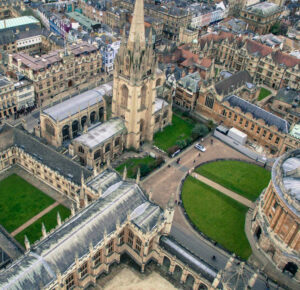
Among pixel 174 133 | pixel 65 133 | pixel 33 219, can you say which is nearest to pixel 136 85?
pixel 65 133

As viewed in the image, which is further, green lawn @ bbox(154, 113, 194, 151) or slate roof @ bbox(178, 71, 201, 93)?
slate roof @ bbox(178, 71, 201, 93)

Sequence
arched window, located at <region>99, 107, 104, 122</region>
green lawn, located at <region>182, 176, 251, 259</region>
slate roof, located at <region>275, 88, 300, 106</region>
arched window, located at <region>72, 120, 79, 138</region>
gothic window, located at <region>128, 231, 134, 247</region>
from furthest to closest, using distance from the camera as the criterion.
→ slate roof, located at <region>275, 88, 300, 106</region> → arched window, located at <region>99, 107, 104, 122</region> → arched window, located at <region>72, 120, 79, 138</region> → green lawn, located at <region>182, 176, 251, 259</region> → gothic window, located at <region>128, 231, 134, 247</region>

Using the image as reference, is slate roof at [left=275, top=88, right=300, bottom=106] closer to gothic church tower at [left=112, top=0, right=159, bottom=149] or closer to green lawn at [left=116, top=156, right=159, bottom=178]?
gothic church tower at [left=112, top=0, right=159, bottom=149]

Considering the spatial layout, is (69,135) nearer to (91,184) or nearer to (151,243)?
(91,184)

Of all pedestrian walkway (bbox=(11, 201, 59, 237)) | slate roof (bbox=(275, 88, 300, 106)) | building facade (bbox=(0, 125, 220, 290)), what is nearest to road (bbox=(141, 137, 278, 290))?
building facade (bbox=(0, 125, 220, 290))

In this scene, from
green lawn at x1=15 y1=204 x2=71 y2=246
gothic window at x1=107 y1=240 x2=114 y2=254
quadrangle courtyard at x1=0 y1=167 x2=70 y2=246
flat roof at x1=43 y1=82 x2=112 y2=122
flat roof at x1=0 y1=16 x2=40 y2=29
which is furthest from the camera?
flat roof at x1=0 y1=16 x2=40 y2=29

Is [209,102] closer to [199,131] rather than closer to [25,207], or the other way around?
[199,131]
